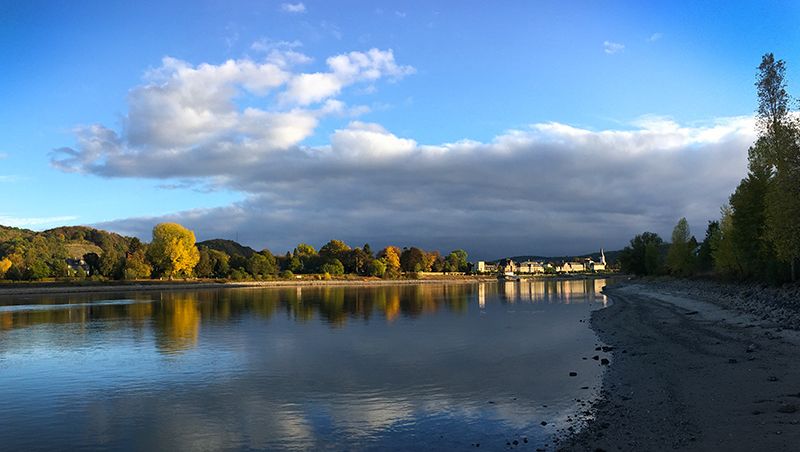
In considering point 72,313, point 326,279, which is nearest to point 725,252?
point 72,313

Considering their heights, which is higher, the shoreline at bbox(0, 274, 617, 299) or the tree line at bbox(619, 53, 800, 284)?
the tree line at bbox(619, 53, 800, 284)

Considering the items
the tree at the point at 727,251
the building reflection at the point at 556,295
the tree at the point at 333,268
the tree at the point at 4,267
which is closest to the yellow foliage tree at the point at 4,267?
the tree at the point at 4,267

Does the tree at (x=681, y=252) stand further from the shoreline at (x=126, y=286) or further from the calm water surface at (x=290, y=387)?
the shoreline at (x=126, y=286)

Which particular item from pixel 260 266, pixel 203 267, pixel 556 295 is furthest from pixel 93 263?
pixel 556 295

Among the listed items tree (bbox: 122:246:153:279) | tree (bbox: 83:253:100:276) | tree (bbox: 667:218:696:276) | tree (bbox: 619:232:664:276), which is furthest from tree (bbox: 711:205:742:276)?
tree (bbox: 83:253:100:276)

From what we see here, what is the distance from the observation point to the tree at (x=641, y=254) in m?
141

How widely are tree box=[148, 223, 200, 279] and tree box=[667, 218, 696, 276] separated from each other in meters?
114

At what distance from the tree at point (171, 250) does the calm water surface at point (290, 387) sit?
3882 inches

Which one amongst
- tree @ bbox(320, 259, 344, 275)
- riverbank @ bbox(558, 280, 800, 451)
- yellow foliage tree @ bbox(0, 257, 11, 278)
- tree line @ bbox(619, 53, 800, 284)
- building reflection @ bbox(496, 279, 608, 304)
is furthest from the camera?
tree @ bbox(320, 259, 344, 275)

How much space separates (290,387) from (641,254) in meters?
148

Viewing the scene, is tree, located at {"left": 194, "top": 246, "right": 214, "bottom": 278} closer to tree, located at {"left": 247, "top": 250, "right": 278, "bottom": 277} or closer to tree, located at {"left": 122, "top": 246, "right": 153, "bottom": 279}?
tree, located at {"left": 247, "top": 250, "right": 278, "bottom": 277}

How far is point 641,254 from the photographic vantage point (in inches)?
5906

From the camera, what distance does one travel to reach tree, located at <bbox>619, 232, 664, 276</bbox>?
462ft

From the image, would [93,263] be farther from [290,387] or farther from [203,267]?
[290,387]
